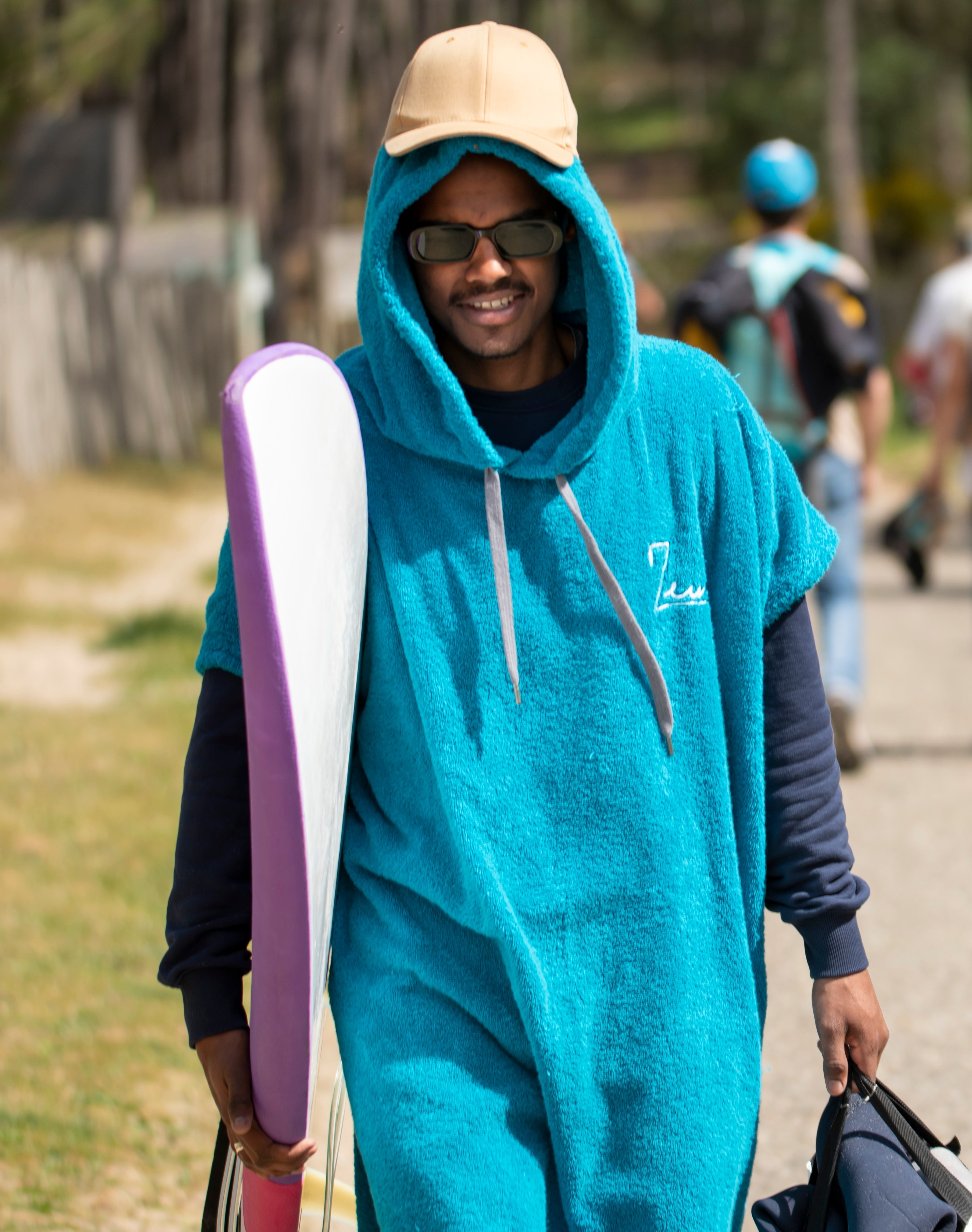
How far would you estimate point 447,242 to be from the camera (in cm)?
210

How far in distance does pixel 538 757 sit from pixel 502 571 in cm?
23

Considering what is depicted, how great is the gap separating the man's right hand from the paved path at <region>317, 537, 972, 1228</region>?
5.07 feet

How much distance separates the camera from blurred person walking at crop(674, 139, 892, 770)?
564cm

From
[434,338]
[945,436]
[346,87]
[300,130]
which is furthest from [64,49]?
[434,338]

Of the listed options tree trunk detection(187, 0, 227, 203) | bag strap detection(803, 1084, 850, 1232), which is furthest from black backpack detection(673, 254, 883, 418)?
tree trunk detection(187, 0, 227, 203)

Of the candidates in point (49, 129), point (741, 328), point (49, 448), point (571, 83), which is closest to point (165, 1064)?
point (741, 328)

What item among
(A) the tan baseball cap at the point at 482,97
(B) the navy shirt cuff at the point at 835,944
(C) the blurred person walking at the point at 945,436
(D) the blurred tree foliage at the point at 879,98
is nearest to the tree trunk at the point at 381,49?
(D) the blurred tree foliage at the point at 879,98

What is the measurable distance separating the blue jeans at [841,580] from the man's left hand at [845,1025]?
3.80 m

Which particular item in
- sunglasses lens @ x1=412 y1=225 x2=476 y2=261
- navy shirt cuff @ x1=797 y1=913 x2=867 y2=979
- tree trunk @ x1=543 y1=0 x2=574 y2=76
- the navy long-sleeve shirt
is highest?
tree trunk @ x1=543 y1=0 x2=574 y2=76

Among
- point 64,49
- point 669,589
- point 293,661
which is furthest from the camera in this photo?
point 64,49

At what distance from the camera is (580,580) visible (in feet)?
6.59

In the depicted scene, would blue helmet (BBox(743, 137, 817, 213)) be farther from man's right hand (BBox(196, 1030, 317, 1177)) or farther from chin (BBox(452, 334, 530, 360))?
man's right hand (BBox(196, 1030, 317, 1177))

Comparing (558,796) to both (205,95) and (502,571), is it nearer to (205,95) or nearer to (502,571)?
(502,571)

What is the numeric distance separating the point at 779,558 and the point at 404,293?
60 centimetres
